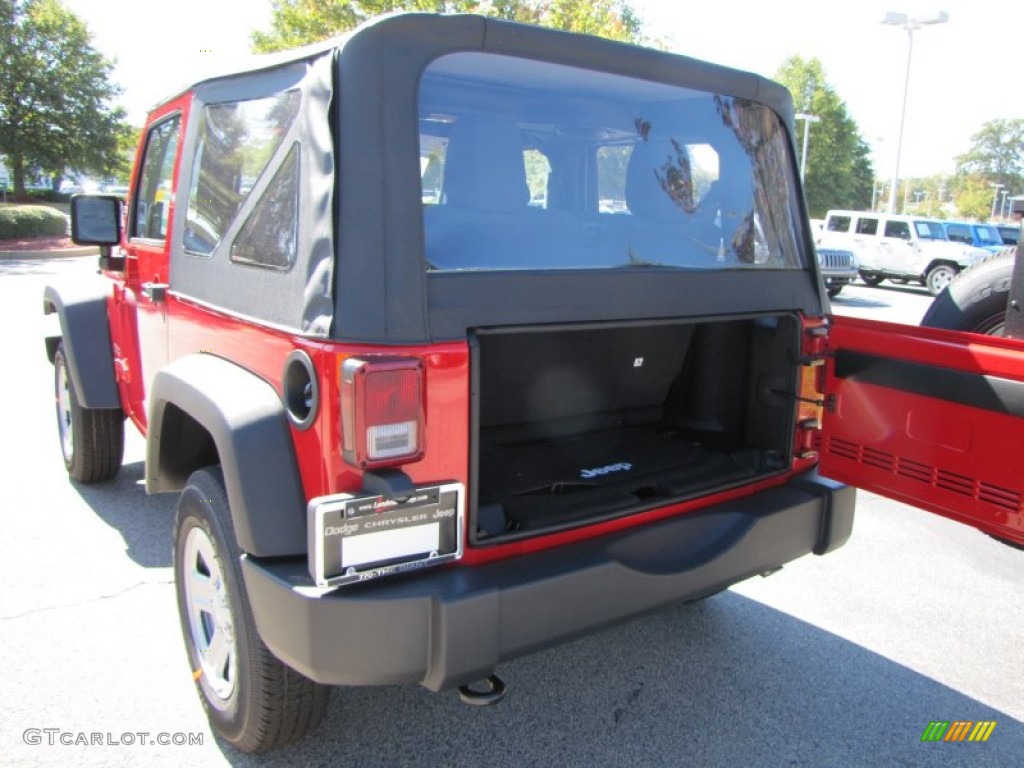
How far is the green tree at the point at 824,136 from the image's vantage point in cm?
5372

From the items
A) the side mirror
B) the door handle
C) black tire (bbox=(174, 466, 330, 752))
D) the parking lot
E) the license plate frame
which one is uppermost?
the side mirror

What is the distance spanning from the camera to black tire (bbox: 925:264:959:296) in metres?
18.9

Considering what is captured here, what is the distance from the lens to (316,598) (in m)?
1.88

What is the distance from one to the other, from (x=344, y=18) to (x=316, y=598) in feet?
43.2

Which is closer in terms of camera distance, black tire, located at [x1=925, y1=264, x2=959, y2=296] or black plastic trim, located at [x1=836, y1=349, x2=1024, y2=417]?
black plastic trim, located at [x1=836, y1=349, x2=1024, y2=417]

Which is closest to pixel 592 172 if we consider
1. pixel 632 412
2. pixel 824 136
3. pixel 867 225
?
pixel 632 412

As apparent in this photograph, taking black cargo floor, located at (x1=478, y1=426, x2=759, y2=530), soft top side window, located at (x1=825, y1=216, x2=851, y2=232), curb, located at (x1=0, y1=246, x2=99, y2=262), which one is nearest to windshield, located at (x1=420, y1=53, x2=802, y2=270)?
black cargo floor, located at (x1=478, y1=426, x2=759, y2=530)

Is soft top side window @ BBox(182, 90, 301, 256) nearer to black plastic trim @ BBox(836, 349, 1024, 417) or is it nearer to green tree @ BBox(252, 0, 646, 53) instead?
black plastic trim @ BBox(836, 349, 1024, 417)

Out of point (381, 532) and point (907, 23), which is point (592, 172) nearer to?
point (381, 532)

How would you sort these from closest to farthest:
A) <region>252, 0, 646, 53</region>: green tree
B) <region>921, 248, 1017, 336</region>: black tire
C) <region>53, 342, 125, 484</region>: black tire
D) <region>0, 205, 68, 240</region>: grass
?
<region>921, 248, 1017, 336</region>: black tire, <region>53, 342, 125, 484</region>: black tire, <region>252, 0, 646, 53</region>: green tree, <region>0, 205, 68, 240</region>: grass

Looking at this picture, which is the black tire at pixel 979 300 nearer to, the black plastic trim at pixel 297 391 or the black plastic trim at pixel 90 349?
the black plastic trim at pixel 297 391

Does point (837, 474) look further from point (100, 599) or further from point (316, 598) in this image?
point (100, 599)

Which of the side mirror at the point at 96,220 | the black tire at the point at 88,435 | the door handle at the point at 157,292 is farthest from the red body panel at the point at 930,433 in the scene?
the black tire at the point at 88,435

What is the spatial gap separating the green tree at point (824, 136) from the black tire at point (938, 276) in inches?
1415
